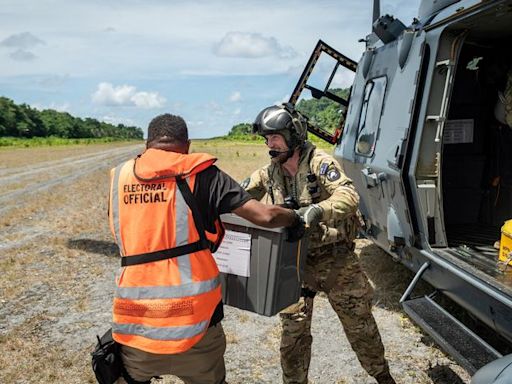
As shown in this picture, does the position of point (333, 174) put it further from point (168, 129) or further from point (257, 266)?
point (168, 129)

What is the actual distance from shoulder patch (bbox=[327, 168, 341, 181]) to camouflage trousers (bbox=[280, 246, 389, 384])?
48 cm

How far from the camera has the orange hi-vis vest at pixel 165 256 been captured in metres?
2.40

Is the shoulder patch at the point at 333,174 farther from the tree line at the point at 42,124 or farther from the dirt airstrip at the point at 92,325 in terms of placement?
the tree line at the point at 42,124

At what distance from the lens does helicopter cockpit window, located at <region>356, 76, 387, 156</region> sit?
5098 mm

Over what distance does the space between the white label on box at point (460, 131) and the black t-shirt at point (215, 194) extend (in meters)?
3.98

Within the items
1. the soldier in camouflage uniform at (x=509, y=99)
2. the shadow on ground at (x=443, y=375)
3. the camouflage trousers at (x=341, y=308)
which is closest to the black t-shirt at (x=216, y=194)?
the camouflage trousers at (x=341, y=308)

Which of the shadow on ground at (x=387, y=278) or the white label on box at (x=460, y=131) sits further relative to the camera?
the white label on box at (x=460, y=131)

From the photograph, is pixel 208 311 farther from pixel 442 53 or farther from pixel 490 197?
pixel 490 197

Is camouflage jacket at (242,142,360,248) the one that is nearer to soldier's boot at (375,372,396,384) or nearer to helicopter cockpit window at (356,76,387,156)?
soldier's boot at (375,372,396,384)

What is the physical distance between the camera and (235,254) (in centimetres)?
284

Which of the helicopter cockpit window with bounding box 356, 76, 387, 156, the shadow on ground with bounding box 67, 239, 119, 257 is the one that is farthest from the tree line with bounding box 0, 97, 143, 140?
the helicopter cockpit window with bounding box 356, 76, 387, 156

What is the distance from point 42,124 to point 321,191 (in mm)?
112598

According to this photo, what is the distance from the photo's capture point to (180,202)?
7.85ft

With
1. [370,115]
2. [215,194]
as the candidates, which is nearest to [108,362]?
[215,194]
